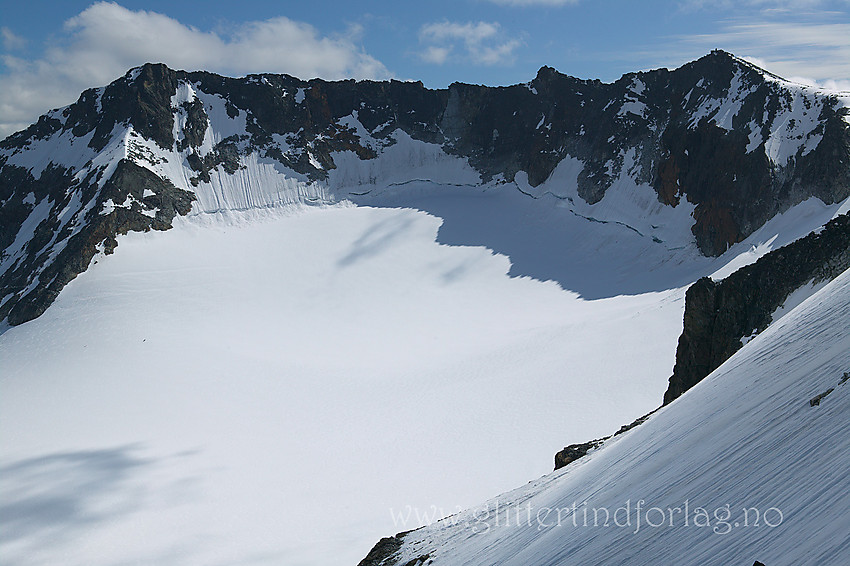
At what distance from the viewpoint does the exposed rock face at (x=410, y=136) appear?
117ft

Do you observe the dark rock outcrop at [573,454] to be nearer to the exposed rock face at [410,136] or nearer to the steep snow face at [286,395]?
the steep snow face at [286,395]

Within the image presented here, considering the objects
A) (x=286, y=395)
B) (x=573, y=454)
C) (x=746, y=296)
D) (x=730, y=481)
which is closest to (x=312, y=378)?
(x=286, y=395)

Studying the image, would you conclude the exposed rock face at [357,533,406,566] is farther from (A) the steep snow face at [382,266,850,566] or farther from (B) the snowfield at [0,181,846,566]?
(B) the snowfield at [0,181,846,566]

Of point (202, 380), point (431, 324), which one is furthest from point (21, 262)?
point (431, 324)

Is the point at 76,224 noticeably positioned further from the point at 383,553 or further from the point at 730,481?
the point at 730,481

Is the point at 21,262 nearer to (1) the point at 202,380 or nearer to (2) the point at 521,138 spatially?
(1) the point at 202,380

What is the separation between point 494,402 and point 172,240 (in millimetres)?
31756

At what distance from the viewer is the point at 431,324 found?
35.1 m

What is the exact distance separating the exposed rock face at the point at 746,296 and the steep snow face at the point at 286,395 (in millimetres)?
6170

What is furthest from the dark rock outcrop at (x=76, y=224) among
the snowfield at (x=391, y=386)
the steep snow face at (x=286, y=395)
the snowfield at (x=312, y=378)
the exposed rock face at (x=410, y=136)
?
the snowfield at (x=312, y=378)

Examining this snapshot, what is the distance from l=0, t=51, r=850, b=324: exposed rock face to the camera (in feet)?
117

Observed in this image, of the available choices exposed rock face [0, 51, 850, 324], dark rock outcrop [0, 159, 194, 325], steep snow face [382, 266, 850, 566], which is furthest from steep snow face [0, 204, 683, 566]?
steep snow face [382, 266, 850, 566]

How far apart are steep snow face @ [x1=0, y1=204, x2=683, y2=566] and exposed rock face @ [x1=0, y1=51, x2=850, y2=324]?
5.94 m

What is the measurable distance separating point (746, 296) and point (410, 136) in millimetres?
53545
